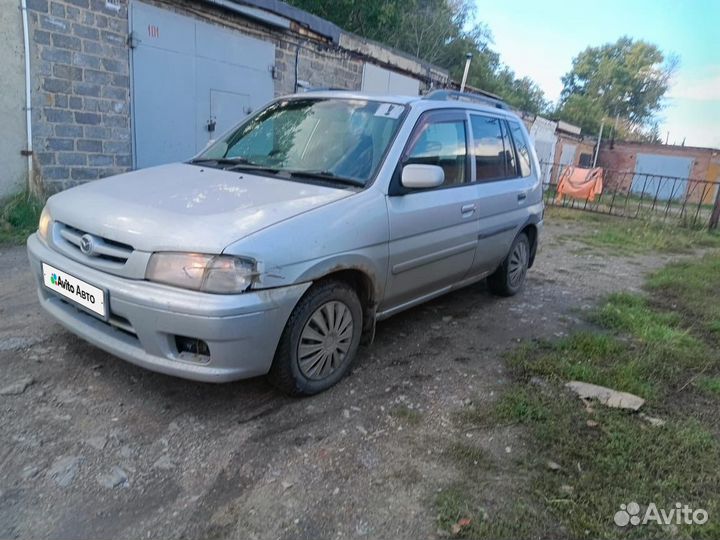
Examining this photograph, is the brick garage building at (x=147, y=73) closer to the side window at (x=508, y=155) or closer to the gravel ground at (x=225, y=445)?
the gravel ground at (x=225, y=445)

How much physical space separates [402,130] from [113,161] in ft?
17.6

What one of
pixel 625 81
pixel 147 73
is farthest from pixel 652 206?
pixel 625 81

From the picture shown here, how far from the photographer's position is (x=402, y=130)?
11.5ft

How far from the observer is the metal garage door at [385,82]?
1171cm

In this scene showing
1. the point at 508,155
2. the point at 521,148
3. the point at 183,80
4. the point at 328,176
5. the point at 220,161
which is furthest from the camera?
the point at 183,80

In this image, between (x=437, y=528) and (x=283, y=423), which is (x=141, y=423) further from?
(x=437, y=528)

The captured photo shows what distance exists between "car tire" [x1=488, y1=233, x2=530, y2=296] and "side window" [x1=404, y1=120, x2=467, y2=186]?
1.32 m

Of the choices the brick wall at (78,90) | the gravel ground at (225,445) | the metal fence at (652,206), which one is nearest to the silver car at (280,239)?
the gravel ground at (225,445)

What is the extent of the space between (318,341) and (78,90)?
226 inches

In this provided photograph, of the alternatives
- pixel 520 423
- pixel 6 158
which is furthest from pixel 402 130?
pixel 6 158

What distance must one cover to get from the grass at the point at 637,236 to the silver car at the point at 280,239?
6118 mm

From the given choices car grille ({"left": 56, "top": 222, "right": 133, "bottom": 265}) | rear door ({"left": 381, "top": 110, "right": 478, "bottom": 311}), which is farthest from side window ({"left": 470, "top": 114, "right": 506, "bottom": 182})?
car grille ({"left": 56, "top": 222, "right": 133, "bottom": 265})

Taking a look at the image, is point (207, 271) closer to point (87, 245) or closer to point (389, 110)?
point (87, 245)

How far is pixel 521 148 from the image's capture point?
16.7 feet
